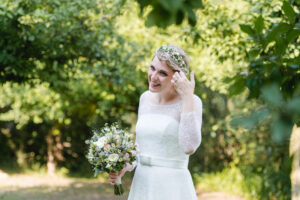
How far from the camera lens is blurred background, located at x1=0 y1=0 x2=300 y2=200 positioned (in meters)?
1.42

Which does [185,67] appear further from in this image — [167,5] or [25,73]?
[25,73]

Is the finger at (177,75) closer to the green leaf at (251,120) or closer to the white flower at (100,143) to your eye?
the white flower at (100,143)

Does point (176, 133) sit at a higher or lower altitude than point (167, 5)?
lower

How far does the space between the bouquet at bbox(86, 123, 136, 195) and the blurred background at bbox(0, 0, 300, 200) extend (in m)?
0.98

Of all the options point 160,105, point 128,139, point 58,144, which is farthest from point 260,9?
point 58,144

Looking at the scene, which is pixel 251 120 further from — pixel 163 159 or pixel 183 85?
pixel 163 159

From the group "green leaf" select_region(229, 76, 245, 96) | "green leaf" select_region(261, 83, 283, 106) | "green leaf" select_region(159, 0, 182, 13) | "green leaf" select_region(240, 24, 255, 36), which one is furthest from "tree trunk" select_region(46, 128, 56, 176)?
"green leaf" select_region(261, 83, 283, 106)

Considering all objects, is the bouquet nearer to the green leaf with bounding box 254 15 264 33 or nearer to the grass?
the green leaf with bounding box 254 15 264 33

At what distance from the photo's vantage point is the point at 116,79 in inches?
233

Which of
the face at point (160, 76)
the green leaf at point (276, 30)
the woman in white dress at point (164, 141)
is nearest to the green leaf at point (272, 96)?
the green leaf at point (276, 30)

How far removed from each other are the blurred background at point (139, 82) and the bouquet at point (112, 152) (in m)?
0.98

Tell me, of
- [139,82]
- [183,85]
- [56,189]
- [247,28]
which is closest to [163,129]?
[183,85]

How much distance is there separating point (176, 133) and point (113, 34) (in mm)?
3521

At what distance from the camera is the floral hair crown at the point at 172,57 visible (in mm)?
2733
